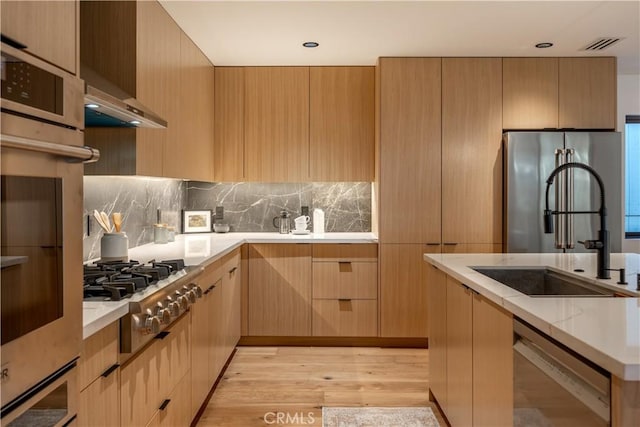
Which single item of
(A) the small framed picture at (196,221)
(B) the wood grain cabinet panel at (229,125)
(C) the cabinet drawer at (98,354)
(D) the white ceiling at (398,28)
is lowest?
(C) the cabinet drawer at (98,354)

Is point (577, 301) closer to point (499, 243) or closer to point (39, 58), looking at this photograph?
point (39, 58)

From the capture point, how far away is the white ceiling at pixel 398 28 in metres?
3.10

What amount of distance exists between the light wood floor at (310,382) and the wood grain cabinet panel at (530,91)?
2143 millimetres

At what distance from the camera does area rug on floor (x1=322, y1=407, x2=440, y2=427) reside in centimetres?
281

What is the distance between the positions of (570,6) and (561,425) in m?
2.69

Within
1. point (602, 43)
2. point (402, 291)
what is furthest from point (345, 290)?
point (602, 43)

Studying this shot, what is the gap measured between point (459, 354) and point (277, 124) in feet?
9.10

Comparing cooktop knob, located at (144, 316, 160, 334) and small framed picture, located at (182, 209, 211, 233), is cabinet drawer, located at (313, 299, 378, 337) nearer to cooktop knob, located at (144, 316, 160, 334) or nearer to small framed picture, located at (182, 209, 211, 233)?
small framed picture, located at (182, 209, 211, 233)

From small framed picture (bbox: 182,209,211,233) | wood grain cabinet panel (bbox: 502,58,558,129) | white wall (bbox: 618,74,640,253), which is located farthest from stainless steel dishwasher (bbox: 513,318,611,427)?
white wall (bbox: 618,74,640,253)

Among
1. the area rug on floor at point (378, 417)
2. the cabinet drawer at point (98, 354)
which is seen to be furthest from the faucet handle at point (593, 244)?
the cabinet drawer at point (98, 354)

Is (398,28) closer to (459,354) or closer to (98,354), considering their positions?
(459,354)

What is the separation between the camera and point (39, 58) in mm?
1142

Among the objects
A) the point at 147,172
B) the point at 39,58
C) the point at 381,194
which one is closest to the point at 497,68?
the point at 381,194

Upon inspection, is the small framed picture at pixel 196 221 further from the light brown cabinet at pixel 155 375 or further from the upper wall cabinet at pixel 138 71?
the light brown cabinet at pixel 155 375
